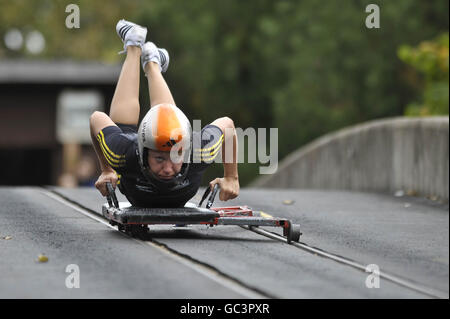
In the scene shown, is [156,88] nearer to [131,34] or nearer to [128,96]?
[128,96]

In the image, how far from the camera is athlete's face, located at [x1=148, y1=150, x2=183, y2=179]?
9344mm

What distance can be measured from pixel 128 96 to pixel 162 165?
2.04 metres

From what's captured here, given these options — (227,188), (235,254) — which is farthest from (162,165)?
(235,254)

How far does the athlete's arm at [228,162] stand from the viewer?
33.3ft

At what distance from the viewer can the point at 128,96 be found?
11.2 metres

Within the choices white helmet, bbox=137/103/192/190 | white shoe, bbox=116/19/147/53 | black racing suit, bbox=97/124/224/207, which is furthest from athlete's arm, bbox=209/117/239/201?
white shoe, bbox=116/19/147/53

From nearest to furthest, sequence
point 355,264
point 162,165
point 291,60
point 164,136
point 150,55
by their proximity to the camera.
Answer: point 355,264, point 164,136, point 162,165, point 150,55, point 291,60

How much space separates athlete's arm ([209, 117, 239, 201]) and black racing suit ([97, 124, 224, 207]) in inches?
7.8

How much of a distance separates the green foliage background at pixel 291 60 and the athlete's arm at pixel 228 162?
1812 cm

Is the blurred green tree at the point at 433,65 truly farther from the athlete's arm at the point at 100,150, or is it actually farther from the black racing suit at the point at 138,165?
the black racing suit at the point at 138,165

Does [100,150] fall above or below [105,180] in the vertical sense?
above

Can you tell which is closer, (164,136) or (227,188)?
(164,136)

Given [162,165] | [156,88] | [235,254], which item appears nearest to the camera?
[235,254]
